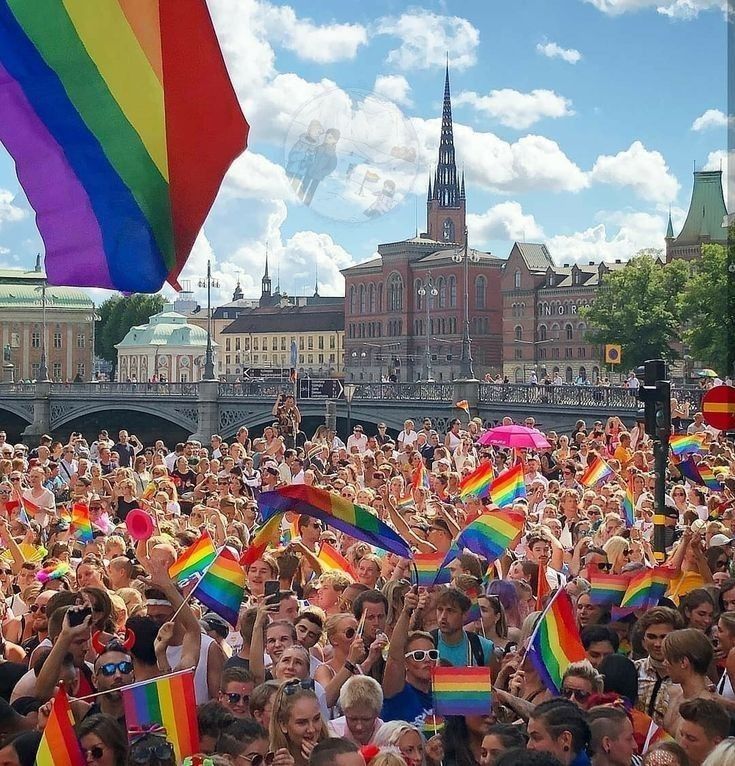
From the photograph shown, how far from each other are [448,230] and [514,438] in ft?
466

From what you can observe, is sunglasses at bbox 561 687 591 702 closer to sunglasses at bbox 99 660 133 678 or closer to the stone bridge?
sunglasses at bbox 99 660 133 678

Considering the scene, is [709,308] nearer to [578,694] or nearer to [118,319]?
[578,694]

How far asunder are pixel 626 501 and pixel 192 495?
18.7 ft

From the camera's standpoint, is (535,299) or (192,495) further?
(535,299)

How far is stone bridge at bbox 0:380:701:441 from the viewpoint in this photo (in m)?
48.4

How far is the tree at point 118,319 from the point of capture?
162625mm

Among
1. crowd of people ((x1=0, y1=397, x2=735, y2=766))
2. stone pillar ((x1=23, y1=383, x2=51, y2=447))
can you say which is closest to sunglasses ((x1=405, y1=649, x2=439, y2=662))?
crowd of people ((x1=0, y1=397, x2=735, y2=766))

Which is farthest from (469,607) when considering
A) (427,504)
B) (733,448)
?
(733,448)

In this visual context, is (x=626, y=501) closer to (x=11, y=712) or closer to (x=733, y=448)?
(x=733, y=448)

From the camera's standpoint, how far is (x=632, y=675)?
7.60 m

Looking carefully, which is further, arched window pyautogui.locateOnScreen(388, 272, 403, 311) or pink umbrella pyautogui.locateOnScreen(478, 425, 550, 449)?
arched window pyautogui.locateOnScreen(388, 272, 403, 311)

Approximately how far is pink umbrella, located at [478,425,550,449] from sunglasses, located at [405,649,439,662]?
45.1ft

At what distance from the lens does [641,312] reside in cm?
8744

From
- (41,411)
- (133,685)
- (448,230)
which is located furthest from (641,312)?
(133,685)
